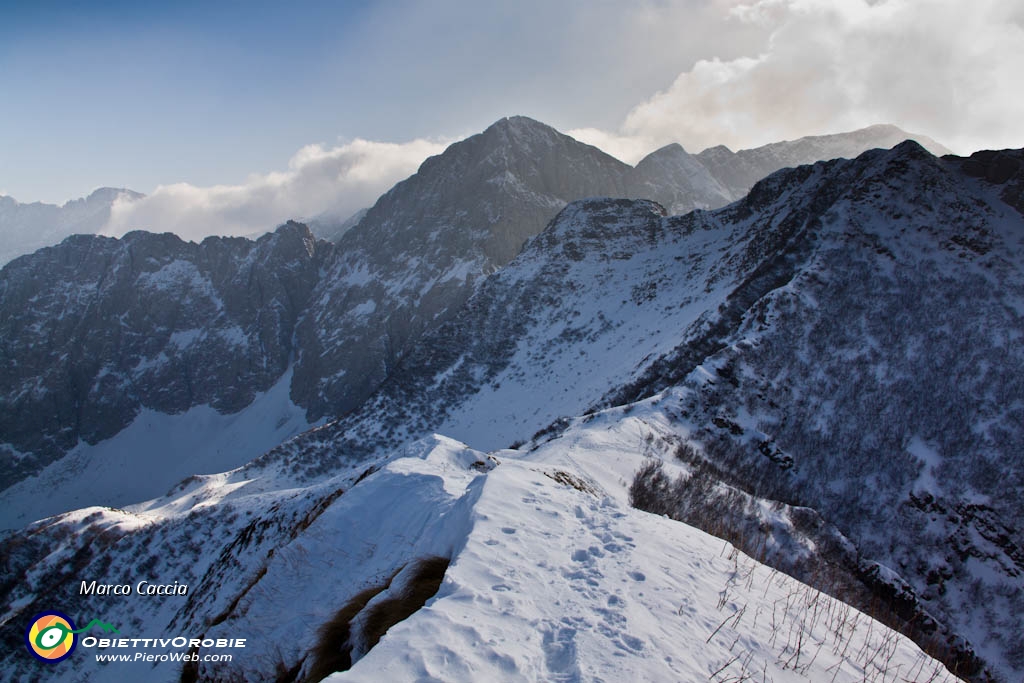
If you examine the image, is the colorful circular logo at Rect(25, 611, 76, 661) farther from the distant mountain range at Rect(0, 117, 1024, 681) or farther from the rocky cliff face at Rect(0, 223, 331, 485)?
the rocky cliff face at Rect(0, 223, 331, 485)

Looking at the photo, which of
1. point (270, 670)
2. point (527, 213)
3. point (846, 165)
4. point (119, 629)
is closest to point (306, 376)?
point (527, 213)

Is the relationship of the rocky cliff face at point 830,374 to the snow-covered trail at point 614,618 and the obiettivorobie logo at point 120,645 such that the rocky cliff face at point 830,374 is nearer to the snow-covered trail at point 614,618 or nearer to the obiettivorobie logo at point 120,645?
the snow-covered trail at point 614,618

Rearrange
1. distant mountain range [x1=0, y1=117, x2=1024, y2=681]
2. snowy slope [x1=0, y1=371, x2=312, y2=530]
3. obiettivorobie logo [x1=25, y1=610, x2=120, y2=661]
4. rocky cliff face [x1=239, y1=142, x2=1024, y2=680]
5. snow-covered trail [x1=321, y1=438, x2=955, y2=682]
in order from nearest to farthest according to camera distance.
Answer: snow-covered trail [x1=321, y1=438, x2=955, y2=682], distant mountain range [x1=0, y1=117, x2=1024, y2=681], obiettivorobie logo [x1=25, y1=610, x2=120, y2=661], rocky cliff face [x1=239, y1=142, x2=1024, y2=680], snowy slope [x1=0, y1=371, x2=312, y2=530]

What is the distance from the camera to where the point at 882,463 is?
86.5 feet

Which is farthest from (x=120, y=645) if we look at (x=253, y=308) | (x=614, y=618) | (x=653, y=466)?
(x=253, y=308)

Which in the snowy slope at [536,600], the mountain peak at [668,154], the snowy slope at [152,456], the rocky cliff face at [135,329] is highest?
the mountain peak at [668,154]

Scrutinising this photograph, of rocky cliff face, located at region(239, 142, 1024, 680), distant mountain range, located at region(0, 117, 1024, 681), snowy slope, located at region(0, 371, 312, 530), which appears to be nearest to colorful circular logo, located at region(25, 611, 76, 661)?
distant mountain range, located at region(0, 117, 1024, 681)

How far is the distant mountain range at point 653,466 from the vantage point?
6.11 meters

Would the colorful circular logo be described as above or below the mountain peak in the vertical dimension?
below

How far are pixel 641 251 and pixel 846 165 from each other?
2333 centimetres

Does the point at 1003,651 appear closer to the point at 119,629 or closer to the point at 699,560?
the point at 699,560

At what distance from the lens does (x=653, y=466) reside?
1853 centimetres

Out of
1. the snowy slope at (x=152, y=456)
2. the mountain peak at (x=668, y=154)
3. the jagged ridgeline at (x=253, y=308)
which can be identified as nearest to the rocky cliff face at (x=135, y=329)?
the jagged ridgeline at (x=253, y=308)

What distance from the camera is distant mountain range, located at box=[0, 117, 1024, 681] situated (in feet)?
20.0
